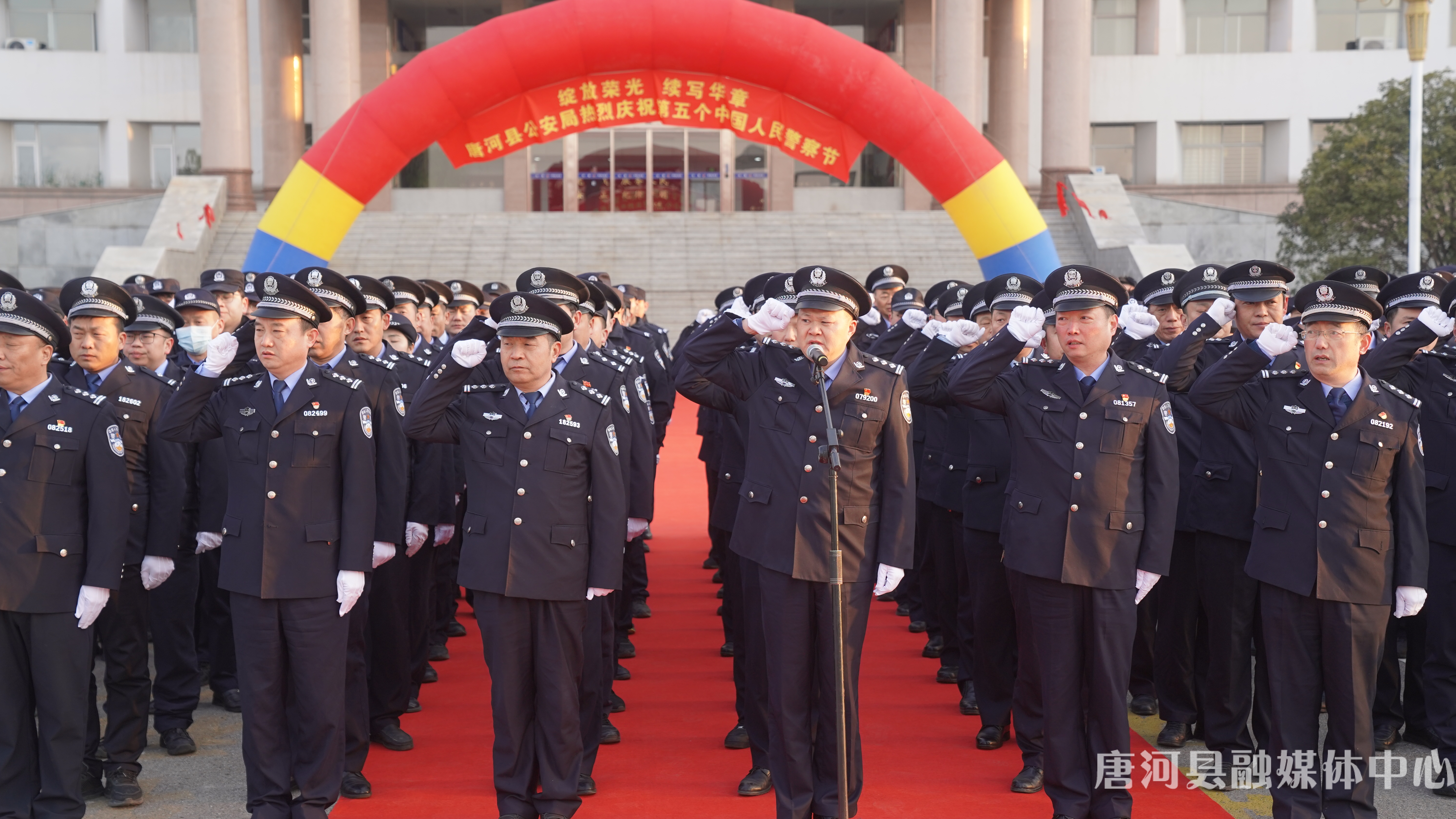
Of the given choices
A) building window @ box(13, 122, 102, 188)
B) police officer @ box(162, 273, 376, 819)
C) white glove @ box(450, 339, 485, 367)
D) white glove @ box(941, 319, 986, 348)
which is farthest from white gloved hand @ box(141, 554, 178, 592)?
building window @ box(13, 122, 102, 188)

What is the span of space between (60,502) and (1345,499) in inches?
195

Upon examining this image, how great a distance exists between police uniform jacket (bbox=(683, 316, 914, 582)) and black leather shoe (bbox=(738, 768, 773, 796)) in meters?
1.08

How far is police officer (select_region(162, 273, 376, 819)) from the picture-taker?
4.58 meters

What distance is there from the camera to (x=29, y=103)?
1260 inches

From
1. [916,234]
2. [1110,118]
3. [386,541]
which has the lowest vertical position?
[386,541]

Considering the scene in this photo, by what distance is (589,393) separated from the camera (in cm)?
483

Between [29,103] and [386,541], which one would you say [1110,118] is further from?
[386,541]

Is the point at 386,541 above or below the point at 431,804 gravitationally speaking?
above

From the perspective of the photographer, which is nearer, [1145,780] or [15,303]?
[15,303]

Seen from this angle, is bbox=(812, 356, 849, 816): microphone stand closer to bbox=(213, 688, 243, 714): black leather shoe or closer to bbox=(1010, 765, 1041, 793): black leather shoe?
bbox=(1010, 765, 1041, 793): black leather shoe

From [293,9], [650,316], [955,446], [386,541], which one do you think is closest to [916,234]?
[650,316]

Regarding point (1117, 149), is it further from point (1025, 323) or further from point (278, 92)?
point (1025, 323)

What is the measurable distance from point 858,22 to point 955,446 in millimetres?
28345

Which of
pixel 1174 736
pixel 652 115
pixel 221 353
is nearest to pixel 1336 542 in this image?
pixel 1174 736
